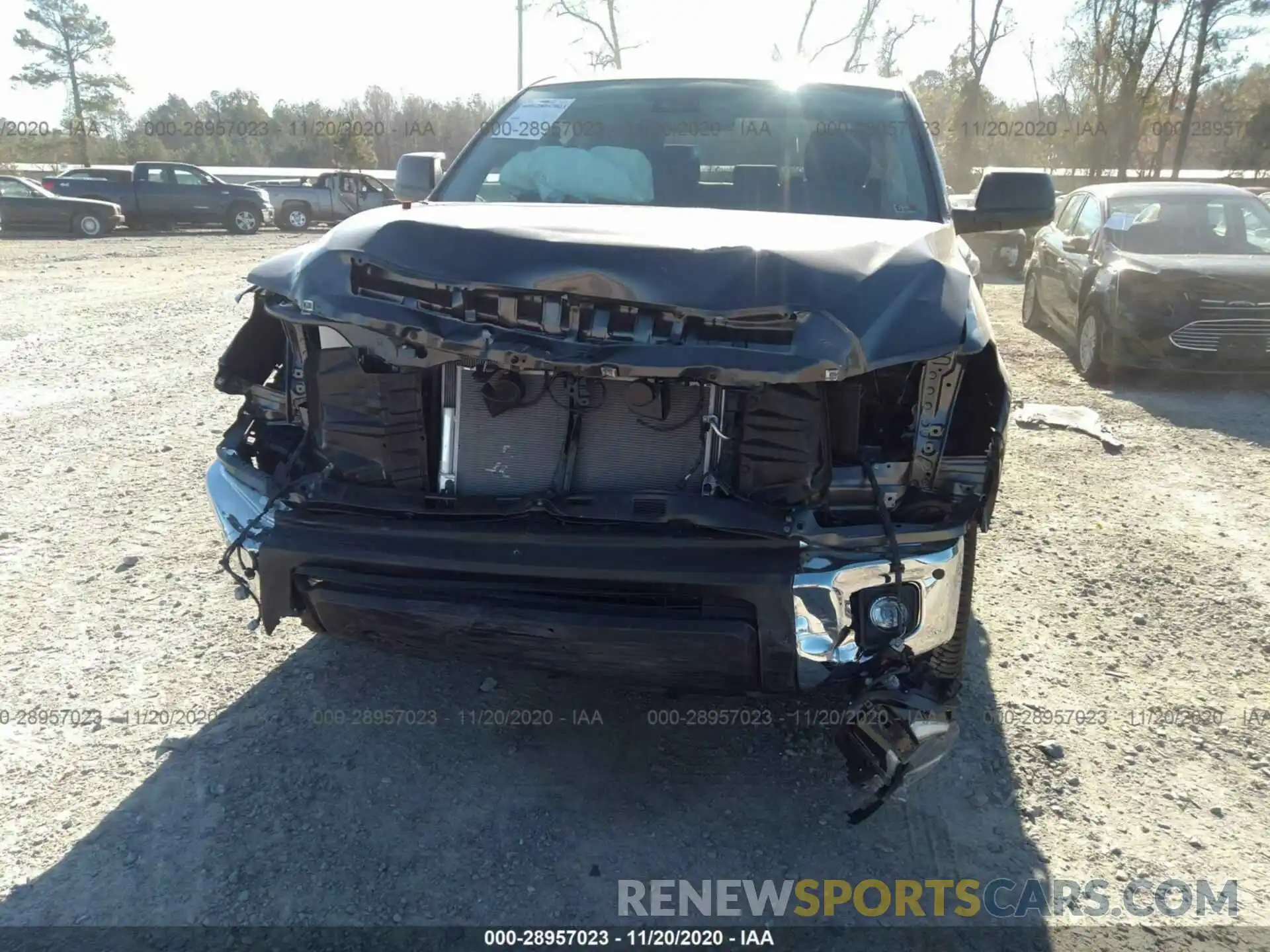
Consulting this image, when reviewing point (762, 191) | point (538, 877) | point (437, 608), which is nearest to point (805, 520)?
point (437, 608)

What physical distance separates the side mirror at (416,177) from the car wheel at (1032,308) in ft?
24.1

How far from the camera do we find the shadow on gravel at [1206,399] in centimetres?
627

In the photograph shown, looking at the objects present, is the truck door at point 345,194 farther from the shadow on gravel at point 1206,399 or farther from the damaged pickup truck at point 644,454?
the damaged pickup truck at point 644,454

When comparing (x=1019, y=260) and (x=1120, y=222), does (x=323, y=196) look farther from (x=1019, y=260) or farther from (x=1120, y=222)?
(x=1120, y=222)

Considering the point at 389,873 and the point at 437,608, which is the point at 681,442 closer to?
the point at 437,608

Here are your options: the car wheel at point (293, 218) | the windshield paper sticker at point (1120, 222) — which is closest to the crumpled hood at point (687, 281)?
the windshield paper sticker at point (1120, 222)

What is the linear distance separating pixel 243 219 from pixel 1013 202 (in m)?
22.2

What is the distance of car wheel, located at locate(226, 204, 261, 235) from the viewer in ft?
72.4

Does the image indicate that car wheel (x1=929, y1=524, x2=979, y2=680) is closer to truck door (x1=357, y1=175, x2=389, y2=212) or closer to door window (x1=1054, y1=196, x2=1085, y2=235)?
door window (x1=1054, y1=196, x2=1085, y2=235)

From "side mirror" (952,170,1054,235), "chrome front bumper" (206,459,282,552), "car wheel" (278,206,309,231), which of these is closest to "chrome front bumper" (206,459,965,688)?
"chrome front bumper" (206,459,282,552)

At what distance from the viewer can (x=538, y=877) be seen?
2309 mm

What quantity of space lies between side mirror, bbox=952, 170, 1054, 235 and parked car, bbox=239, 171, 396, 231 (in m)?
22.0

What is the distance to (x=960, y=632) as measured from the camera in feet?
8.23

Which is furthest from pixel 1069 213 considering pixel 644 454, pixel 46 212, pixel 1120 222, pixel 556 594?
pixel 46 212
